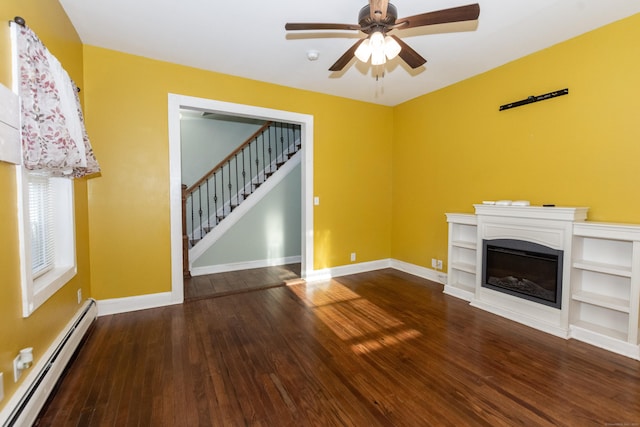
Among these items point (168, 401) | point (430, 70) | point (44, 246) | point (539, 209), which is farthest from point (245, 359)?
point (430, 70)

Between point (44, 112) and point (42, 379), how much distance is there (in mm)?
1655

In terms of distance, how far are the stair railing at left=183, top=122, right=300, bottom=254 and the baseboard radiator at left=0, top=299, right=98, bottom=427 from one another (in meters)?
3.32

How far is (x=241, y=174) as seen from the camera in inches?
246

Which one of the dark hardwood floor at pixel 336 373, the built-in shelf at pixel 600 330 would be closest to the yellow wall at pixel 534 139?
the built-in shelf at pixel 600 330

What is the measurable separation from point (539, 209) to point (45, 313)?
4.23m

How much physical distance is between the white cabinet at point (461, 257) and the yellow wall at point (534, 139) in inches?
11.7

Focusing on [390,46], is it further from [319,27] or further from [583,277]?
[583,277]

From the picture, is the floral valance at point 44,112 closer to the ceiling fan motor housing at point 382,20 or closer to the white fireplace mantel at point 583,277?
the ceiling fan motor housing at point 382,20

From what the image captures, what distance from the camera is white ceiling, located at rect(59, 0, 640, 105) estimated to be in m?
2.39

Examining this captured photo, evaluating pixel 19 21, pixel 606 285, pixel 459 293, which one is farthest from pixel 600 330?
pixel 19 21

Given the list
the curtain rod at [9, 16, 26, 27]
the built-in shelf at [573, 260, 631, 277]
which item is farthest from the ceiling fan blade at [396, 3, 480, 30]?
the built-in shelf at [573, 260, 631, 277]

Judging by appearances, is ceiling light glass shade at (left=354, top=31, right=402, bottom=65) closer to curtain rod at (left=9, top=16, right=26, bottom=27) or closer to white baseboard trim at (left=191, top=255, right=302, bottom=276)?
curtain rod at (left=9, top=16, right=26, bottom=27)

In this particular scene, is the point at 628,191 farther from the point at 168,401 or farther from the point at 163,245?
the point at 163,245

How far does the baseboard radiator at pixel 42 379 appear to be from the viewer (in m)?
1.51
